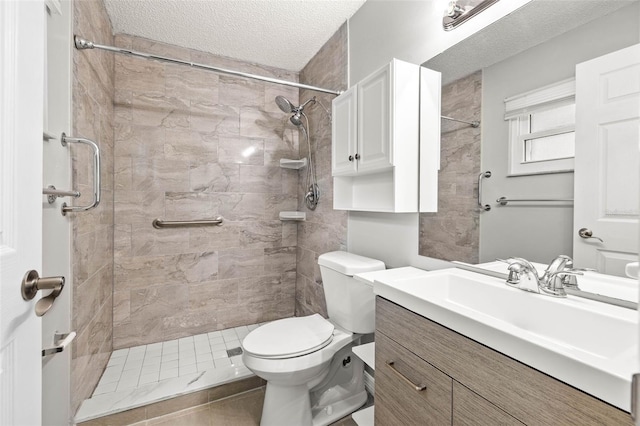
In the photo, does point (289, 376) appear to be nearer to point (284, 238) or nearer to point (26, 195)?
point (26, 195)

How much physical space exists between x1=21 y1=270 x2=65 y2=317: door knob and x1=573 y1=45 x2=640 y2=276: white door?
1.35 m

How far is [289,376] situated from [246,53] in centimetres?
240

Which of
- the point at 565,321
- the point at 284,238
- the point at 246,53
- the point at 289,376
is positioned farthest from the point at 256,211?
the point at 565,321

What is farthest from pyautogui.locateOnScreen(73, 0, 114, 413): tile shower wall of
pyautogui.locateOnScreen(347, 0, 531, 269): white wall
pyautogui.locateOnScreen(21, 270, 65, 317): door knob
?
pyautogui.locateOnScreen(347, 0, 531, 269): white wall

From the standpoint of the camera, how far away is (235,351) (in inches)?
83.3

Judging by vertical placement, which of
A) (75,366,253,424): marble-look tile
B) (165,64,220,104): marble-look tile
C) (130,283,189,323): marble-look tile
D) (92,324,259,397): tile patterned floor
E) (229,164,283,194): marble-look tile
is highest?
(165,64,220,104): marble-look tile

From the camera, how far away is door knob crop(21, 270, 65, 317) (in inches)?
21.1

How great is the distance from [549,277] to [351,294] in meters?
0.86

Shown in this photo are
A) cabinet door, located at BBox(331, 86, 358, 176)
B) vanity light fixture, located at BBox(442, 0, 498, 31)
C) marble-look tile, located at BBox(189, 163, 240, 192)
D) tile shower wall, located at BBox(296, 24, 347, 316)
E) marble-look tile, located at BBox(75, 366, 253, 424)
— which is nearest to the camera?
vanity light fixture, located at BBox(442, 0, 498, 31)

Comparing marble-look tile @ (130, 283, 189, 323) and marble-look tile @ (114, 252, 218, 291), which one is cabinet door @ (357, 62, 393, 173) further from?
marble-look tile @ (130, 283, 189, 323)

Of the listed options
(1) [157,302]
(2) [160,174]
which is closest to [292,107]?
(2) [160,174]

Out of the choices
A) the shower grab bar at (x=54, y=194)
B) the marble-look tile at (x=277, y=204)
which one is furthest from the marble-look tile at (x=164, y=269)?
the shower grab bar at (x=54, y=194)

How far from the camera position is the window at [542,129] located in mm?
878

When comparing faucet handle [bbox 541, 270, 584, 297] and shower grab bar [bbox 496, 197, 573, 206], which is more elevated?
shower grab bar [bbox 496, 197, 573, 206]
